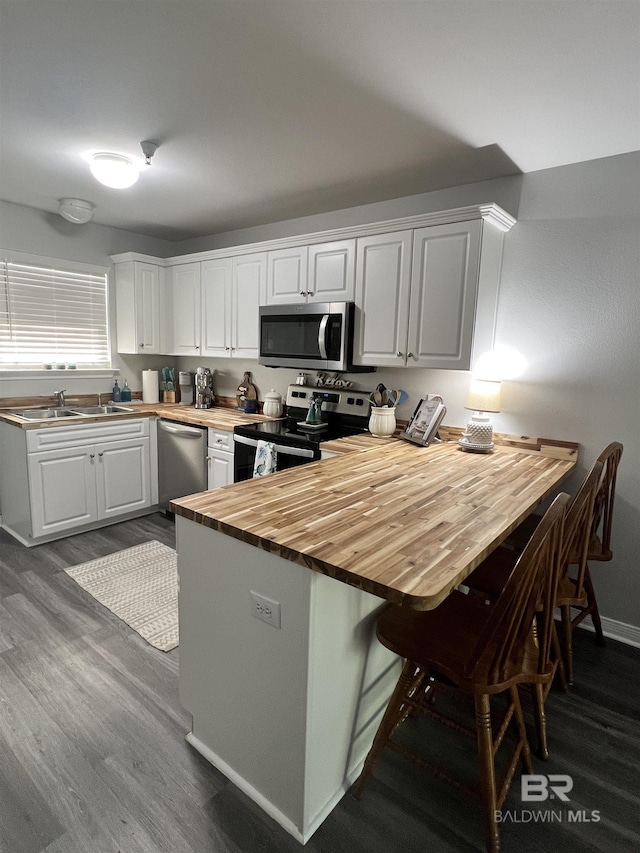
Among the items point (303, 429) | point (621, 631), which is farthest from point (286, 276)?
point (621, 631)

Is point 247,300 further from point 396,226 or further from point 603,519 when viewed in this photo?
point 603,519

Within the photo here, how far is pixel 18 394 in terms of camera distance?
3.71m

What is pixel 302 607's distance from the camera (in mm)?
1271

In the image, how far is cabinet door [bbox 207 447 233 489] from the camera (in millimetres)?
3416

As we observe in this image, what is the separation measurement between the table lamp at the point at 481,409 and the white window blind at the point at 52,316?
132 inches

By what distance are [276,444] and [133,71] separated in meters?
2.00

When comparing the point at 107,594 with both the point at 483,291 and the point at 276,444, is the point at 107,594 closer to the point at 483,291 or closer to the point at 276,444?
the point at 276,444

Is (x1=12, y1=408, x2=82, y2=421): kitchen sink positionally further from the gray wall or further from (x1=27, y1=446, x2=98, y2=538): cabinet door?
the gray wall

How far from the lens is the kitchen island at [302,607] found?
126 centimetres

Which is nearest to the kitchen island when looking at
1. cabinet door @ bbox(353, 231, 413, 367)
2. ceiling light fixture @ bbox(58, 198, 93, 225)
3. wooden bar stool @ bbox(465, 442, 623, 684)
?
wooden bar stool @ bbox(465, 442, 623, 684)

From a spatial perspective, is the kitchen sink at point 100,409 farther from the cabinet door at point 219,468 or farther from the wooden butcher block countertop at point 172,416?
the cabinet door at point 219,468

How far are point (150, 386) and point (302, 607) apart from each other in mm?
3617

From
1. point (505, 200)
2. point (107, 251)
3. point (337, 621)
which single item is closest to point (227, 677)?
point (337, 621)

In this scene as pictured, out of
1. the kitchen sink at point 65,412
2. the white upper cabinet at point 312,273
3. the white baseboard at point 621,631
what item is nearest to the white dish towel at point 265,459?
the white upper cabinet at point 312,273
